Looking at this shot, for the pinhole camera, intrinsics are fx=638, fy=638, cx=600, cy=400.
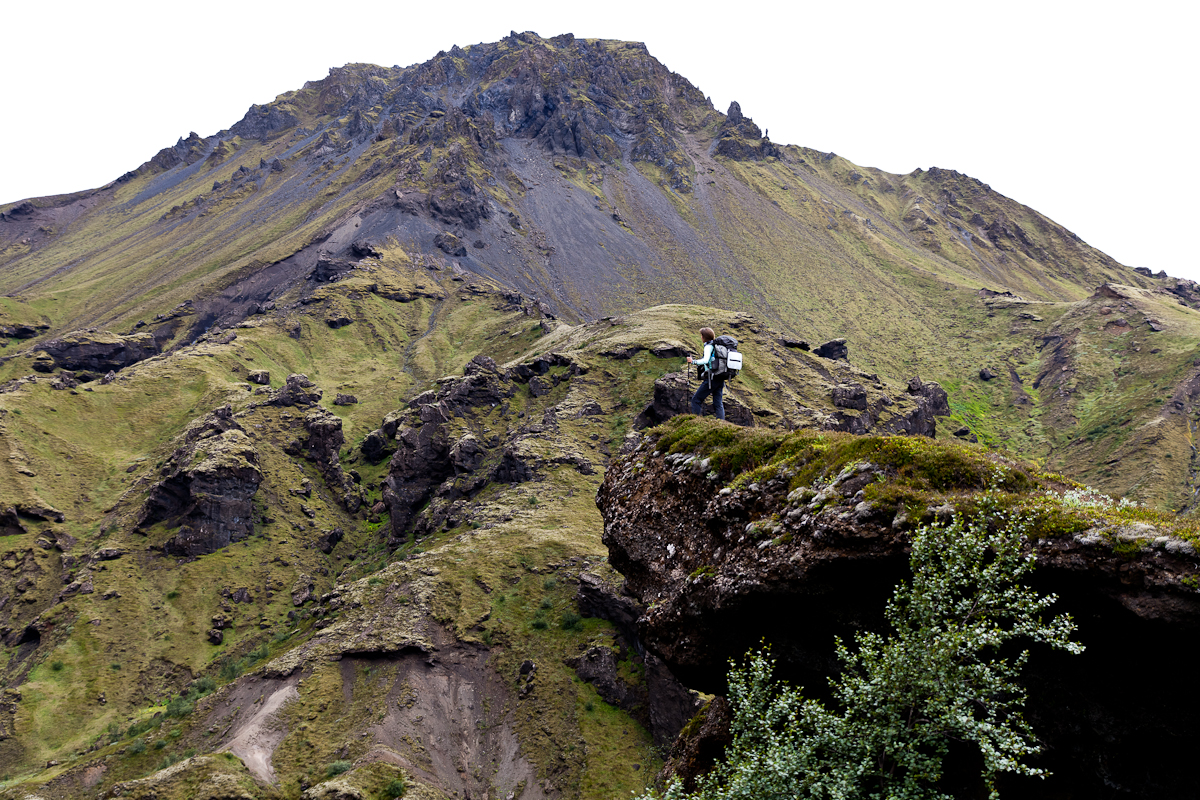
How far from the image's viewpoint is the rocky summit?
10.3 metres

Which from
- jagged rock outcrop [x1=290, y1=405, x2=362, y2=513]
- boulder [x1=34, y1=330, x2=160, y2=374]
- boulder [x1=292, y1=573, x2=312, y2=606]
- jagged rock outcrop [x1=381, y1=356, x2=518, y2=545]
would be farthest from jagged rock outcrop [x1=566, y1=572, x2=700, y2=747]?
boulder [x1=34, y1=330, x2=160, y2=374]

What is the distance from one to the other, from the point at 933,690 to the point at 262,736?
162 ft

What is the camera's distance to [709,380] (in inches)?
725

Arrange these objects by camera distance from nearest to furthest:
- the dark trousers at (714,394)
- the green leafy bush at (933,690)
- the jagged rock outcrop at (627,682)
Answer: the green leafy bush at (933,690)
the dark trousers at (714,394)
the jagged rock outcrop at (627,682)

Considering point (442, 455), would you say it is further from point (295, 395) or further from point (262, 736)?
point (262, 736)

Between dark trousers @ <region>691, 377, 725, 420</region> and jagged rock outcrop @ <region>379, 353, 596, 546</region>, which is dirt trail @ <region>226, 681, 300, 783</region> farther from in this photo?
dark trousers @ <region>691, 377, 725, 420</region>

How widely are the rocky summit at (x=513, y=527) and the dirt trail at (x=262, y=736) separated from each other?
0.25 meters

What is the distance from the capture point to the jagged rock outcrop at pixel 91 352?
5315 inches

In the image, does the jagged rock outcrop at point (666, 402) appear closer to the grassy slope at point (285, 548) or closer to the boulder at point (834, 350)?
the grassy slope at point (285, 548)

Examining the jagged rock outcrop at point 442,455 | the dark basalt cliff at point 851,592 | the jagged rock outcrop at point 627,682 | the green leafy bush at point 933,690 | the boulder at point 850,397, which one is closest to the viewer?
the green leafy bush at point 933,690

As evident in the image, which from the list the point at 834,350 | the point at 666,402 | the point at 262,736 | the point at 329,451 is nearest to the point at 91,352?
the point at 329,451

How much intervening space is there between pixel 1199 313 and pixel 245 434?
209m

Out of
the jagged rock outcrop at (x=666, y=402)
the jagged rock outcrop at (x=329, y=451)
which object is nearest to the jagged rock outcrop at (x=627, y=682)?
the jagged rock outcrop at (x=666, y=402)

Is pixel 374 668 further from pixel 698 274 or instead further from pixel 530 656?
pixel 698 274
